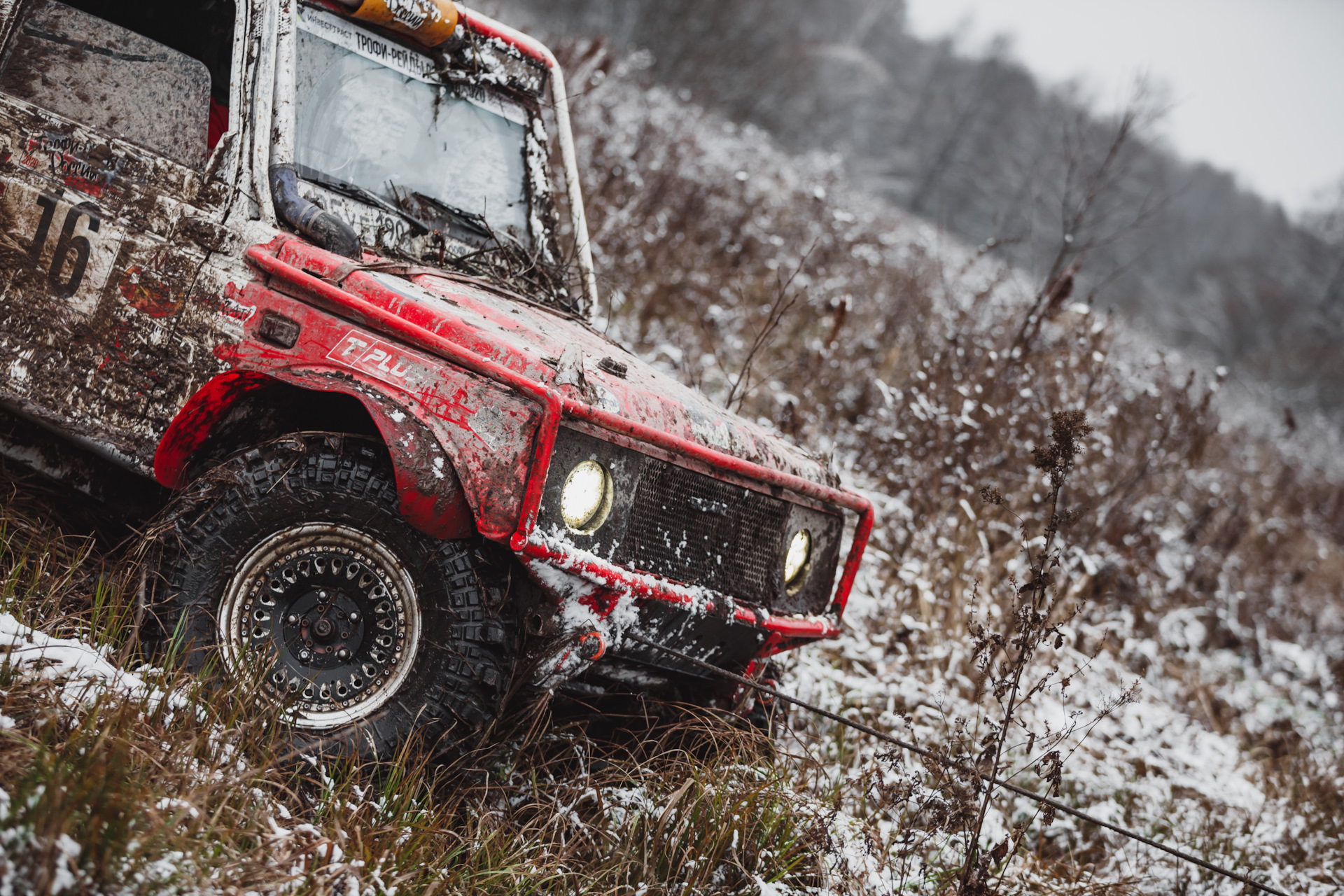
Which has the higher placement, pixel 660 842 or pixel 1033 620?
pixel 1033 620

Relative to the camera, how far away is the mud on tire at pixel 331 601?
2.24 m

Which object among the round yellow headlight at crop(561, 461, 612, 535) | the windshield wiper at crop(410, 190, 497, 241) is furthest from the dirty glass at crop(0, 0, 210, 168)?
the round yellow headlight at crop(561, 461, 612, 535)

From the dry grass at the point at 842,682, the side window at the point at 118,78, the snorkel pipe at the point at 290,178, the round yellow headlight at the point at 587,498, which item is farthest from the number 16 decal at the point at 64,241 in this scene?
the round yellow headlight at the point at 587,498

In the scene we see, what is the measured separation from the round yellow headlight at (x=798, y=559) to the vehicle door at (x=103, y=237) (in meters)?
1.76

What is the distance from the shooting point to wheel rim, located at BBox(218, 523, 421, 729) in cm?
227

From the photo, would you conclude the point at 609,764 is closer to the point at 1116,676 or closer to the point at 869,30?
the point at 1116,676

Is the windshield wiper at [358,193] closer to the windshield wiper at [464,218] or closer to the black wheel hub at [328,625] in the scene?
the windshield wiper at [464,218]

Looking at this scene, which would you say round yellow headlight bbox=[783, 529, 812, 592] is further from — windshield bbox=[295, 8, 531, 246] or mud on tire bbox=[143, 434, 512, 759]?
windshield bbox=[295, 8, 531, 246]

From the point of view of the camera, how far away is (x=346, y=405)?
2484 millimetres

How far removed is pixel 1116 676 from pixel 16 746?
4.74 m

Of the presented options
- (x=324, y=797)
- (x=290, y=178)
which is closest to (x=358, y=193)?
(x=290, y=178)

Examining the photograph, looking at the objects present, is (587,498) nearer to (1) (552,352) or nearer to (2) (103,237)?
(1) (552,352)

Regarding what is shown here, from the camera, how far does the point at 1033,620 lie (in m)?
Result: 2.40

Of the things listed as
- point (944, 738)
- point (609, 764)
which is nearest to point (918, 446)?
point (944, 738)
